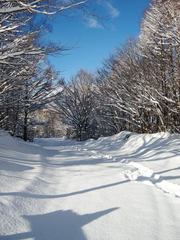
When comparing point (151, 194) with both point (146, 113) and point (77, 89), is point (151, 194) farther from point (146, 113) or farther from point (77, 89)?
point (77, 89)

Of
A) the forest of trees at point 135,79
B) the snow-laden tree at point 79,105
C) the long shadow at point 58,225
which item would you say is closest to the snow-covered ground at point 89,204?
the long shadow at point 58,225

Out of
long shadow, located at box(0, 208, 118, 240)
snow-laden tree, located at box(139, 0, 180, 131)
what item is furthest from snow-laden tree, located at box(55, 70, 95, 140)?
long shadow, located at box(0, 208, 118, 240)

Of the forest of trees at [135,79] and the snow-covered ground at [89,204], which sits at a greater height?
the forest of trees at [135,79]

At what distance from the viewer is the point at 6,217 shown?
5.18m

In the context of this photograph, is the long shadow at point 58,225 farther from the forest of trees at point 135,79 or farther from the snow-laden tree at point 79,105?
the snow-laden tree at point 79,105

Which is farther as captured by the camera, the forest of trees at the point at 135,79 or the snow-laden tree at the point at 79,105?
the snow-laden tree at the point at 79,105

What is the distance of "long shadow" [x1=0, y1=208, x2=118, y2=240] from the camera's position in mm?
4777

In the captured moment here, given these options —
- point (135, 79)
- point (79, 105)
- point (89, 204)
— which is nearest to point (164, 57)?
point (135, 79)

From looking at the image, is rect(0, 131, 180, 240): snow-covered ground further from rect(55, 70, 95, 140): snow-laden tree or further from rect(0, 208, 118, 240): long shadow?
rect(55, 70, 95, 140): snow-laden tree

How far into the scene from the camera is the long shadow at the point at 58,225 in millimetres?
4777

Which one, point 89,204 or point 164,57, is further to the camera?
point 164,57

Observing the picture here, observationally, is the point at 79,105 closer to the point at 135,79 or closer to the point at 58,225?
the point at 135,79

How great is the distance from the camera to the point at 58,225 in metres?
5.27

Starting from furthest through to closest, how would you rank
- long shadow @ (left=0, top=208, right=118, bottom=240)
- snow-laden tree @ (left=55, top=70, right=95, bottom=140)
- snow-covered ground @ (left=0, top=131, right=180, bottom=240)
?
1. snow-laden tree @ (left=55, top=70, right=95, bottom=140)
2. snow-covered ground @ (left=0, top=131, right=180, bottom=240)
3. long shadow @ (left=0, top=208, right=118, bottom=240)
